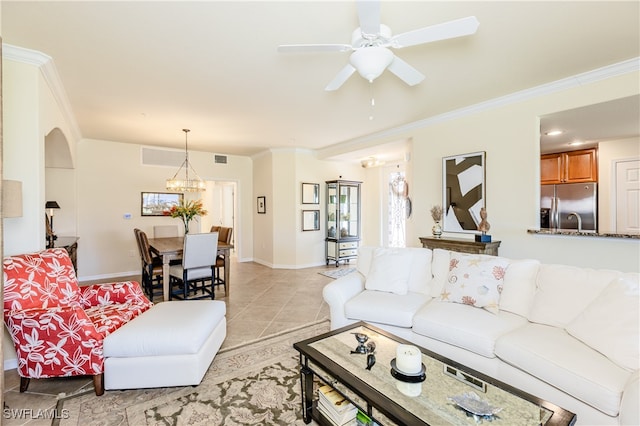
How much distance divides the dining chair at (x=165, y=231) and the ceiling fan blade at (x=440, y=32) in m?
5.33

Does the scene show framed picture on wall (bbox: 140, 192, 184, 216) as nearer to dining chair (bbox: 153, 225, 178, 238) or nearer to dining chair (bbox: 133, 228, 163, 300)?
dining chair (bbox: 153, 225, 178, 238)

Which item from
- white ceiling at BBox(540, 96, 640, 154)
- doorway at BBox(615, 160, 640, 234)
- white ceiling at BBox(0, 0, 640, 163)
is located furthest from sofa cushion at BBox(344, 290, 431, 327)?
doorway at BBox(615, 160, 640, 234)

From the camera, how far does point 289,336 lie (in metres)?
3.00

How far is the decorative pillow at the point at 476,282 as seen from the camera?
236cm

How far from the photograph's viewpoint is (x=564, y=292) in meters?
2.06

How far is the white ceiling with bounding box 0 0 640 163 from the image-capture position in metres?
1.98

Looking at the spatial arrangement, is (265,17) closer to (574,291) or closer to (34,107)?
(34,107)

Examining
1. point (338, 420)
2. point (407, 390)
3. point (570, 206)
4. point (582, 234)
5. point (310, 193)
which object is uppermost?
point (310, 193)

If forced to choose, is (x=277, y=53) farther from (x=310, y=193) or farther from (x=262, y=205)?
(x=262, y=205)

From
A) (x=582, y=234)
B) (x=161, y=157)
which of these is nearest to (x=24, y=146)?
(x=161, y=157)

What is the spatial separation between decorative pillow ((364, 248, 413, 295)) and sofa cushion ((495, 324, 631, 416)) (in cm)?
104

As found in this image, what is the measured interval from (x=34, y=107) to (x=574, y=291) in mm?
4542

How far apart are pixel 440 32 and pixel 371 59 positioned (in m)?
0.41

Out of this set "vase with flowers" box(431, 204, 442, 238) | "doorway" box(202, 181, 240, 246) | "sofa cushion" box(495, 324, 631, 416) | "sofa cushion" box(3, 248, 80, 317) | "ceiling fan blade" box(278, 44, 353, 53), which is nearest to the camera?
"sofa cushion" box(495, 324, 631, 416)
